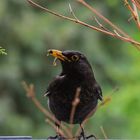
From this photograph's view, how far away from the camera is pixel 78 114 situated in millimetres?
5117

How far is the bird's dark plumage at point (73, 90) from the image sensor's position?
5047 millimetres

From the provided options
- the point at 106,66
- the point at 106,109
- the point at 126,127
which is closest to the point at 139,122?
the point at 106,109

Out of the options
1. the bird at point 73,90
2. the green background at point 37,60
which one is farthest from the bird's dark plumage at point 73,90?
the green background at point 37,60

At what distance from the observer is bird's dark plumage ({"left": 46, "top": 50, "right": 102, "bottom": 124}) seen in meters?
5.05

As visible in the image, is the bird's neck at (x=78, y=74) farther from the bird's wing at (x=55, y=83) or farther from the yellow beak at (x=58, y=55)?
the yellow beak at (x=58, y=55)

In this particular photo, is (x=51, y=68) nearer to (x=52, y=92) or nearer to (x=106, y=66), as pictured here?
(x=106, y=66)

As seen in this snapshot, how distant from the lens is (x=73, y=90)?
505 centimetres

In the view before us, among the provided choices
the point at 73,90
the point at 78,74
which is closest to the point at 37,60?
the point at 78,74

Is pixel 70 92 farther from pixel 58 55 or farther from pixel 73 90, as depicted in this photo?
pixel 58 55

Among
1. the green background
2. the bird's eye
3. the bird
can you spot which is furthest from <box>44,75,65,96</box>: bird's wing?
the green background

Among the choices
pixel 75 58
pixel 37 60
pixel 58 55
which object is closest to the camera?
pixel 58 55

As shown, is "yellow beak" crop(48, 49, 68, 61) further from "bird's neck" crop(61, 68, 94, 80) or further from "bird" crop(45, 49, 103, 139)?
"bird's neck" crop(61, 68, 94, 80)

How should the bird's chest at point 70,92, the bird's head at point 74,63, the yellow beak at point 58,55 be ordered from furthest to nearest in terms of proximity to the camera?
the bird's chest at point 70,92 → the bird's head at point 74,63 → the yellow beak at point 58,55

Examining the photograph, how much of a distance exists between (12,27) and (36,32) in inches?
16.5
